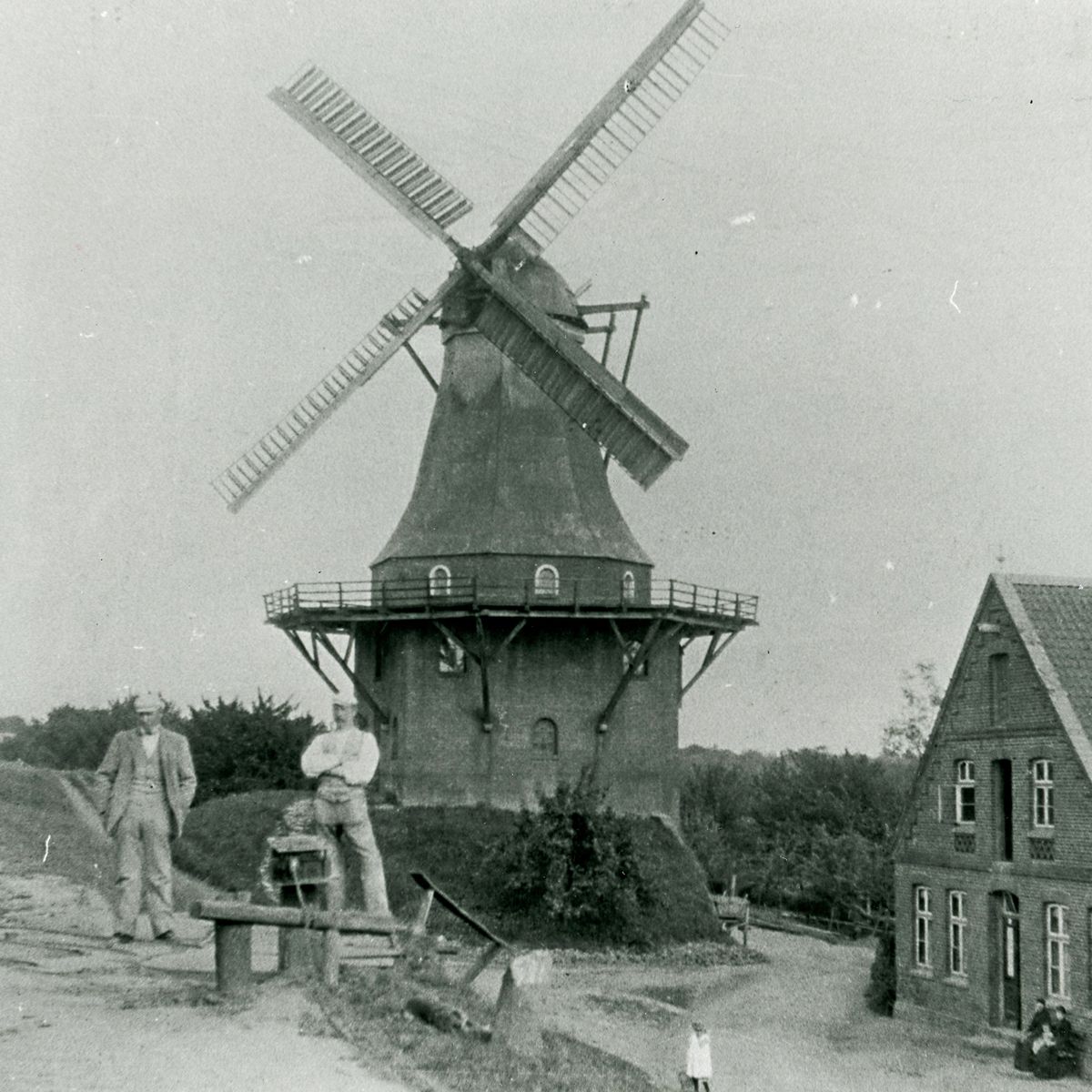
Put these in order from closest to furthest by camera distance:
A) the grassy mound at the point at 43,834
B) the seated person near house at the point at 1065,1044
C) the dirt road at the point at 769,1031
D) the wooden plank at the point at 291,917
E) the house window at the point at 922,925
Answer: the wooden plank at the point at 291,917 < the dirt road at the point at 769,1031 < the seated person near house at the point at 1065,1044 < the grassy mound at the point at 43,834 < the house window at the point at 922,925

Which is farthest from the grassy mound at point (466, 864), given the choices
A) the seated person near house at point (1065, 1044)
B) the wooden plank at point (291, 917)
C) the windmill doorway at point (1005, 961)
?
the wooden plank at point (291, 917)

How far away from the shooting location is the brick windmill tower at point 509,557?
101 ft

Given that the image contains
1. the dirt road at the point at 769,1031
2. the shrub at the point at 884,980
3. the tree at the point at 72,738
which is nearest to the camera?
the dirt road at the point at 769,1031

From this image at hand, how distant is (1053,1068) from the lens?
68.1ft

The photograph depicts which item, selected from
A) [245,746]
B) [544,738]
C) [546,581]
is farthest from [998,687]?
[245,746]

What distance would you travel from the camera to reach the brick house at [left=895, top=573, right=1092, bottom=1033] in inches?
872

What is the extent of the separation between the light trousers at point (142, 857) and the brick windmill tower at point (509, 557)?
20081 millimetres

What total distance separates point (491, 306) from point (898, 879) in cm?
1390

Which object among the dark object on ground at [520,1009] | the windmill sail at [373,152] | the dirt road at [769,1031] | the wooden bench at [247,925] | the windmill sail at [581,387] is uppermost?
the windmill sail at [373,152]

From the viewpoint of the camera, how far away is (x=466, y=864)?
1206 inches

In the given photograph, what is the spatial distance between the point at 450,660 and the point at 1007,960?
45.0 ft

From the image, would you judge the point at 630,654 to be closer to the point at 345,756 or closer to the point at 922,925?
the point at 922,925

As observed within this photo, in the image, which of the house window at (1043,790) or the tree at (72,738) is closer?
the house window at (1043,790)

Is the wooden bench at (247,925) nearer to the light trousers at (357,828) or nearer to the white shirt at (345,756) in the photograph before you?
the light trousers at (357,828)
